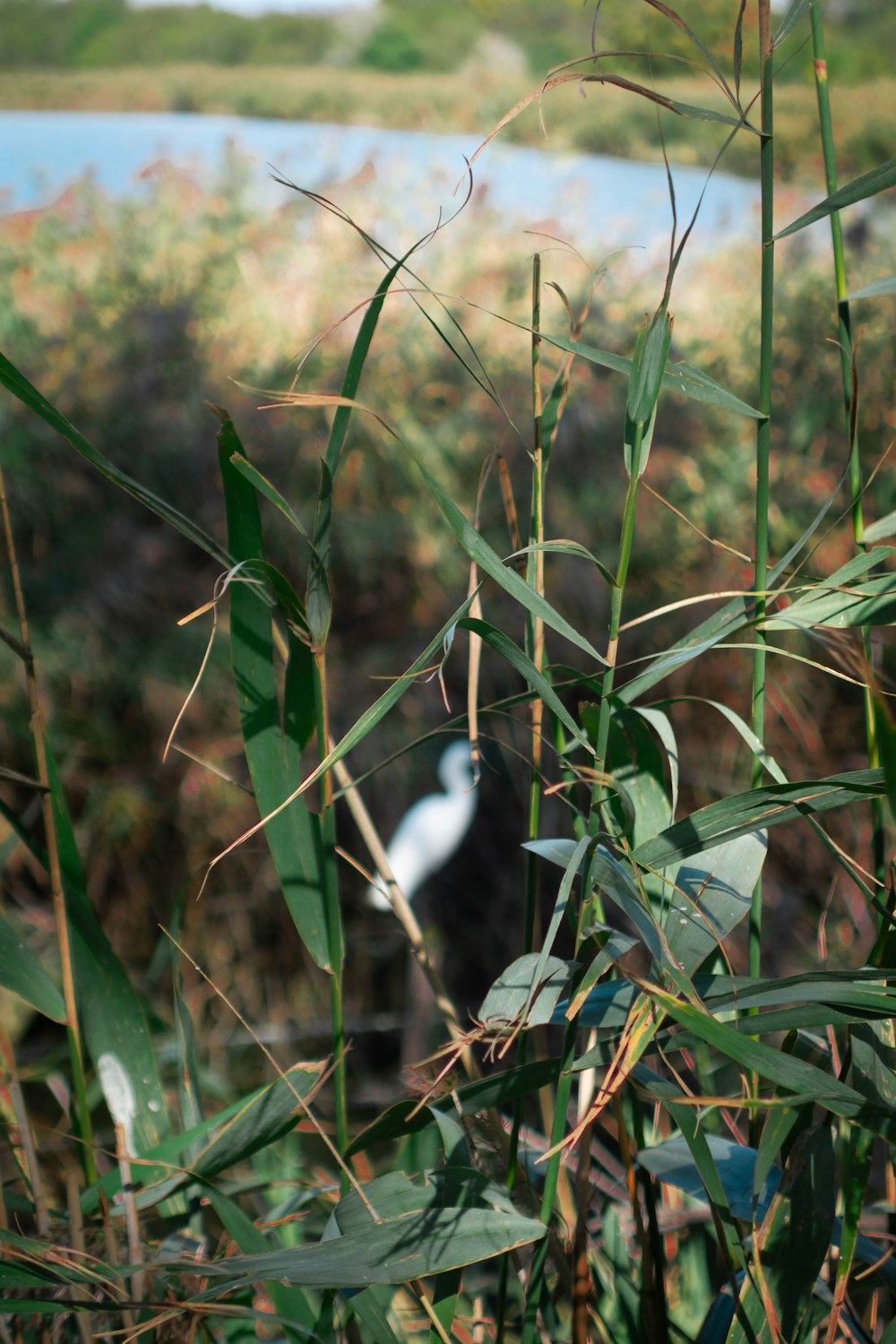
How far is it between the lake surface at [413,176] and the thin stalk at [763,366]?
136 centimetres

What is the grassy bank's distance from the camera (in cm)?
174

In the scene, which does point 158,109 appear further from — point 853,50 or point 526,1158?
point 526,1158

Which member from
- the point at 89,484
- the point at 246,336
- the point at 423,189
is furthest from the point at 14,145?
the point at 89,484

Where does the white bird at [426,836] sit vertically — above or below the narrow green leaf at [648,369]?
below

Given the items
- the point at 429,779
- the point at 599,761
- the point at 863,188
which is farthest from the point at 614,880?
the point at 429,779

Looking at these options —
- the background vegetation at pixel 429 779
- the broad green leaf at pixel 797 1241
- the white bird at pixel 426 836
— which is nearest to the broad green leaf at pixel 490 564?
the background vegetation at pixel 429 779

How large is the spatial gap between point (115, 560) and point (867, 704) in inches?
36.5

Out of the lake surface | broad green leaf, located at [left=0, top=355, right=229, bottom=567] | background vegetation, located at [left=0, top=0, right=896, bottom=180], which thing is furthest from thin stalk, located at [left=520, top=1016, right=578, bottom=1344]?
background vegetation, located at [left=0, top=0, right=896, bottom=180]

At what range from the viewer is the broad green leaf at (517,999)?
0.54 feet

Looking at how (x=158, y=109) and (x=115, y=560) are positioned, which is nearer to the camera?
(x=115, y=560)

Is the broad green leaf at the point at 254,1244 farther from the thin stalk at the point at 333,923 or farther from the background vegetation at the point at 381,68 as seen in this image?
the background vegetation at the point at 381,68

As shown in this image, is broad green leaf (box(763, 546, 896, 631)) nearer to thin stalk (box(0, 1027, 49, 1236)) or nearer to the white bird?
thin stalk (box(0, 1027, 49, 1236))

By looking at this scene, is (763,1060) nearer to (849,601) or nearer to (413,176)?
(849,601)

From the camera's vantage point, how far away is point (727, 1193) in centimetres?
20
